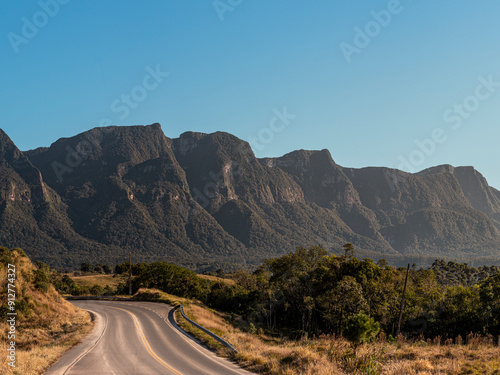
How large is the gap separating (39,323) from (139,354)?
44.3 ft

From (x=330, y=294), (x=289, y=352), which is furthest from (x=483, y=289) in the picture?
(x=289, y=352)

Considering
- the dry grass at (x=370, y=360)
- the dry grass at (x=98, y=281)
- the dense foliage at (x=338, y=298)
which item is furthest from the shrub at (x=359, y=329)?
the dry grass at (x=98, y=281)

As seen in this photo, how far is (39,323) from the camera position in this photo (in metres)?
28.5

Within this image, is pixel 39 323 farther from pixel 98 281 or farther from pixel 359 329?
pixel 98 281

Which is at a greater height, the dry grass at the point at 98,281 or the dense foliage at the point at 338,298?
the dense foliage at the point at 338,298

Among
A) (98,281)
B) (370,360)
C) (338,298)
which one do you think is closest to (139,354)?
(370,360)

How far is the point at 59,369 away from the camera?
55.5ft

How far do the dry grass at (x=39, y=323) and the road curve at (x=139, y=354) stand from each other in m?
0.80

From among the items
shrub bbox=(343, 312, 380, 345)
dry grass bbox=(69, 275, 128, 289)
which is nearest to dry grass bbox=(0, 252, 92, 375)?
shrub bbox=(343, 312, 380, 345)

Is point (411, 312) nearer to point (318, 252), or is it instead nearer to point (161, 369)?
point (318, 252)

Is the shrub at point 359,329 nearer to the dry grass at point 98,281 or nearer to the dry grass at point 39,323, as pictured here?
the dry grass at point 39,323

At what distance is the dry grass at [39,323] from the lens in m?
18.8

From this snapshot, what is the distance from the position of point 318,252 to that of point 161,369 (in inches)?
1433

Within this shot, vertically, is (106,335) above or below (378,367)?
below
